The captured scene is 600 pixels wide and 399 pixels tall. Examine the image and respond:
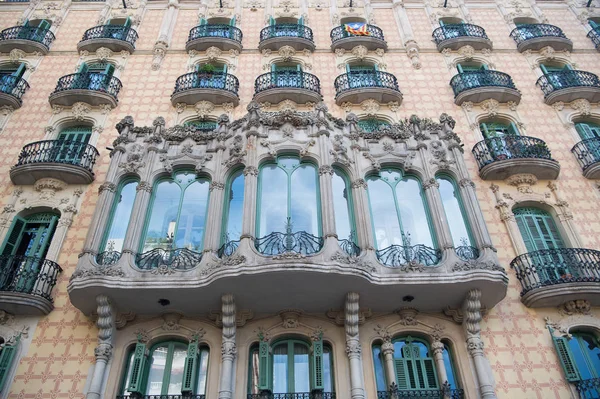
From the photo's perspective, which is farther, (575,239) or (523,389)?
(575,239)

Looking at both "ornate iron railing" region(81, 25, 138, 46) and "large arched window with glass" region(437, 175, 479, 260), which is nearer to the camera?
"large arched window with glass" region(437, 175, 479, 260)

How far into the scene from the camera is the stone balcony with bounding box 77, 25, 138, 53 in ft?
63.4

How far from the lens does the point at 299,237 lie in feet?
35.5

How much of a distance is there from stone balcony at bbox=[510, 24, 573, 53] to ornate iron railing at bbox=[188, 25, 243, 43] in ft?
38.7

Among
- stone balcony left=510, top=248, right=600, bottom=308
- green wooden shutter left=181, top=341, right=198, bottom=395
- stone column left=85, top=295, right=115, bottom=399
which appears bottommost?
green wooden shutter left=181, top=341, right=198, bottom=395

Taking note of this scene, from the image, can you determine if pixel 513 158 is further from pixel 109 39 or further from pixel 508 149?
pixel 109 39

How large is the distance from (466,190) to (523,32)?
38.7 ft

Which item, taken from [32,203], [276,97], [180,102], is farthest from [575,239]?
[32,203]

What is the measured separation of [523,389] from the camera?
34.7ft

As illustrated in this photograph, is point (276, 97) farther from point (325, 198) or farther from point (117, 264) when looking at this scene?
point (117, 264)

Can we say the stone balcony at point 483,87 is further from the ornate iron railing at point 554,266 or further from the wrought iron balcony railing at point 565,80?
the ornate iron railing at point 554,266

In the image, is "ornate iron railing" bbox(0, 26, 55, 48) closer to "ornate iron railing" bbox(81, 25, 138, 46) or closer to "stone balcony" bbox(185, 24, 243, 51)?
"ornate iron railing" bbox(81, 25, 138, 46)

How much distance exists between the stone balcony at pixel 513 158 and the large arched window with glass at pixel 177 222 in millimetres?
8405

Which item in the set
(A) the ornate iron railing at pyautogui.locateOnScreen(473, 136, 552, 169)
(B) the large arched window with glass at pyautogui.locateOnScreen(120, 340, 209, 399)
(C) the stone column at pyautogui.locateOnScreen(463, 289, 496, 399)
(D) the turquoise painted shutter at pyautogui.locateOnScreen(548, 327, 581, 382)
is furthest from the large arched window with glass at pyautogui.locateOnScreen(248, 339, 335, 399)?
(A) the ornate iron railing at pyautogui.locateOnScreen(473, 136, 552, 169)
